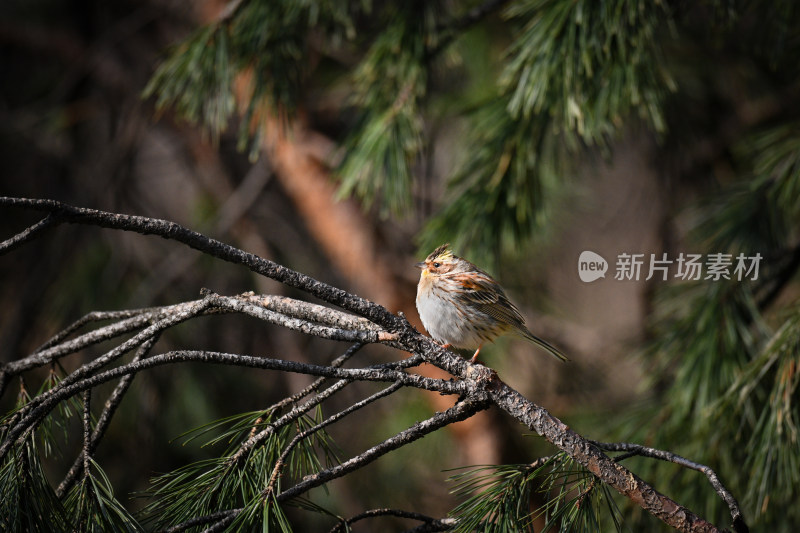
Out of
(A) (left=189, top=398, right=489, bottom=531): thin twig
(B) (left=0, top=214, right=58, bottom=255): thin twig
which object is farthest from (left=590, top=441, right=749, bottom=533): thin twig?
(B) (left=0, top=214, right=58, bottom=255): thin twig

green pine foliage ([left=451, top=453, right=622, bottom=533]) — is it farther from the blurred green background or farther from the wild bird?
the blurred green background

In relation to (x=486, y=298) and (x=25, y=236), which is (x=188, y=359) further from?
(x=486, y=298)

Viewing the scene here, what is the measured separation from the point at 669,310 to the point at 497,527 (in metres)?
1.07

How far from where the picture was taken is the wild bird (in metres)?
1.18

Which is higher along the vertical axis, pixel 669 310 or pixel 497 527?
pixel 669 310

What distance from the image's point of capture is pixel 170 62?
161 cm

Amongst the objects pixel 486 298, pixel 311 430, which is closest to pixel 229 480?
pixel 311 430

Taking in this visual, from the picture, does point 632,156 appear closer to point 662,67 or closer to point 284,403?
point 662,67

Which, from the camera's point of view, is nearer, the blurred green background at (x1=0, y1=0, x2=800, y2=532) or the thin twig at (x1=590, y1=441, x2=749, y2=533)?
the thin twig at (x1=590, y1=441, x2=749, y2=533)

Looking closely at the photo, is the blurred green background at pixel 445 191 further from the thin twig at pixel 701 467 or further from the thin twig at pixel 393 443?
the thin twig at pixel 393 443

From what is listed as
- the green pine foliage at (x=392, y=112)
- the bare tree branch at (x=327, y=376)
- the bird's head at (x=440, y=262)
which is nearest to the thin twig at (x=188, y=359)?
the bare tree branch at (x=327, y=376)

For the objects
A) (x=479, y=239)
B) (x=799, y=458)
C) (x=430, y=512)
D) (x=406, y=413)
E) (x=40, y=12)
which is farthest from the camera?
(x=430, y=512)

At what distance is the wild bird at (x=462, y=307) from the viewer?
118 centimetres

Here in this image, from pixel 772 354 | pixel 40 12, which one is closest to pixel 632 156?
pixel 772 354
